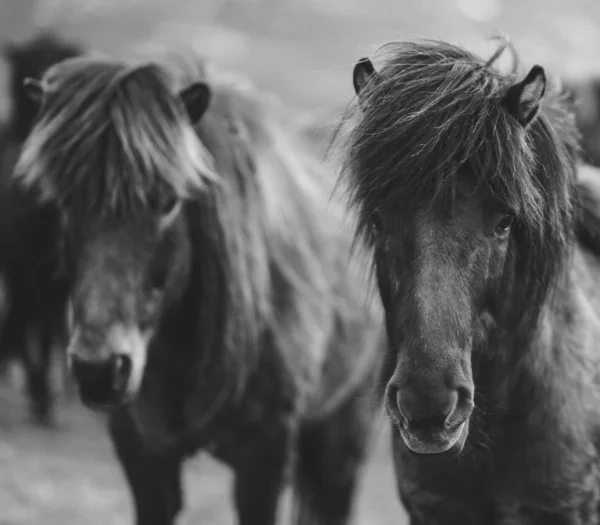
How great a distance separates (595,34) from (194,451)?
79.8 ft

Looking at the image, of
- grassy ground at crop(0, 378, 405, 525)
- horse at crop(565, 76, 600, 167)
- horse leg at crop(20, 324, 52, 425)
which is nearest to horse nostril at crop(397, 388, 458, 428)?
grassy ground at crop(0, 378, 405, 525)

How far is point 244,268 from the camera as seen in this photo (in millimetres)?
3680

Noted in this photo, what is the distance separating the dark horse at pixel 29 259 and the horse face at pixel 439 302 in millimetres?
4542

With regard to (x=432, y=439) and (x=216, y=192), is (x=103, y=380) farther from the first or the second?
(x=432, y=439)

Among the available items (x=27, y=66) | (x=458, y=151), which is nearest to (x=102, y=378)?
(x=458, y=151)

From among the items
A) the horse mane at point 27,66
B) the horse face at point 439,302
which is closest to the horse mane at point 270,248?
the horse face at point 439,302

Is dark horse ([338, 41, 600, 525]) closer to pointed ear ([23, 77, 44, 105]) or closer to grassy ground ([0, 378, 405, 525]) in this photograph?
pointed ear ([23, 77, 44, 105])

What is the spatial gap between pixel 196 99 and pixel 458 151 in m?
1.33

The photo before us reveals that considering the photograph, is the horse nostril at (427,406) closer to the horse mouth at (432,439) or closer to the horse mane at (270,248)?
the horse mouth at (432,439)

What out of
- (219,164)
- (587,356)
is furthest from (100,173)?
(587,356)

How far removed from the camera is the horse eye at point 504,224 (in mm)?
2475

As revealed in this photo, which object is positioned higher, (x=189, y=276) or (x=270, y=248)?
(x=270, y=248)

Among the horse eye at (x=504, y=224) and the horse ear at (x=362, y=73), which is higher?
the horse ear at (x=362, y=73)

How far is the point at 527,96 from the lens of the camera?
255 centimetres
